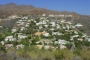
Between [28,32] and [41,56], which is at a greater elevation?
[41,56]

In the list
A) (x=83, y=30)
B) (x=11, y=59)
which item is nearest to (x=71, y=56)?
(x=11, y=59)

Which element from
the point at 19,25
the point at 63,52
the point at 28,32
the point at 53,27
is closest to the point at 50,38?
the point at 28,32

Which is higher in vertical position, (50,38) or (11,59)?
(11,59)

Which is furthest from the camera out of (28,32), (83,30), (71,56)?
(83,30)

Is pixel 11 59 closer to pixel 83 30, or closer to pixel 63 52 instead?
pixel 63 52

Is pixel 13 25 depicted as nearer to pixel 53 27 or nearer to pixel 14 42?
pixel 53 27

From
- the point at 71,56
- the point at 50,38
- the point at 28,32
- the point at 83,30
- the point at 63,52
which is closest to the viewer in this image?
the point at 71,56

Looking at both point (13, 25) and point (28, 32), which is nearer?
point (28, 32)

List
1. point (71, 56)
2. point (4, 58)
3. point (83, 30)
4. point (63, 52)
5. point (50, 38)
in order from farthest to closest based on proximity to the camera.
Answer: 1. point (83, 30)
2. point (50, 38)
3. point (63, 52)
4. point (71, 56)
5. point (4, 58)

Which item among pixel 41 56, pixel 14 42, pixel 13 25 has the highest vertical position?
pixel 41 56
